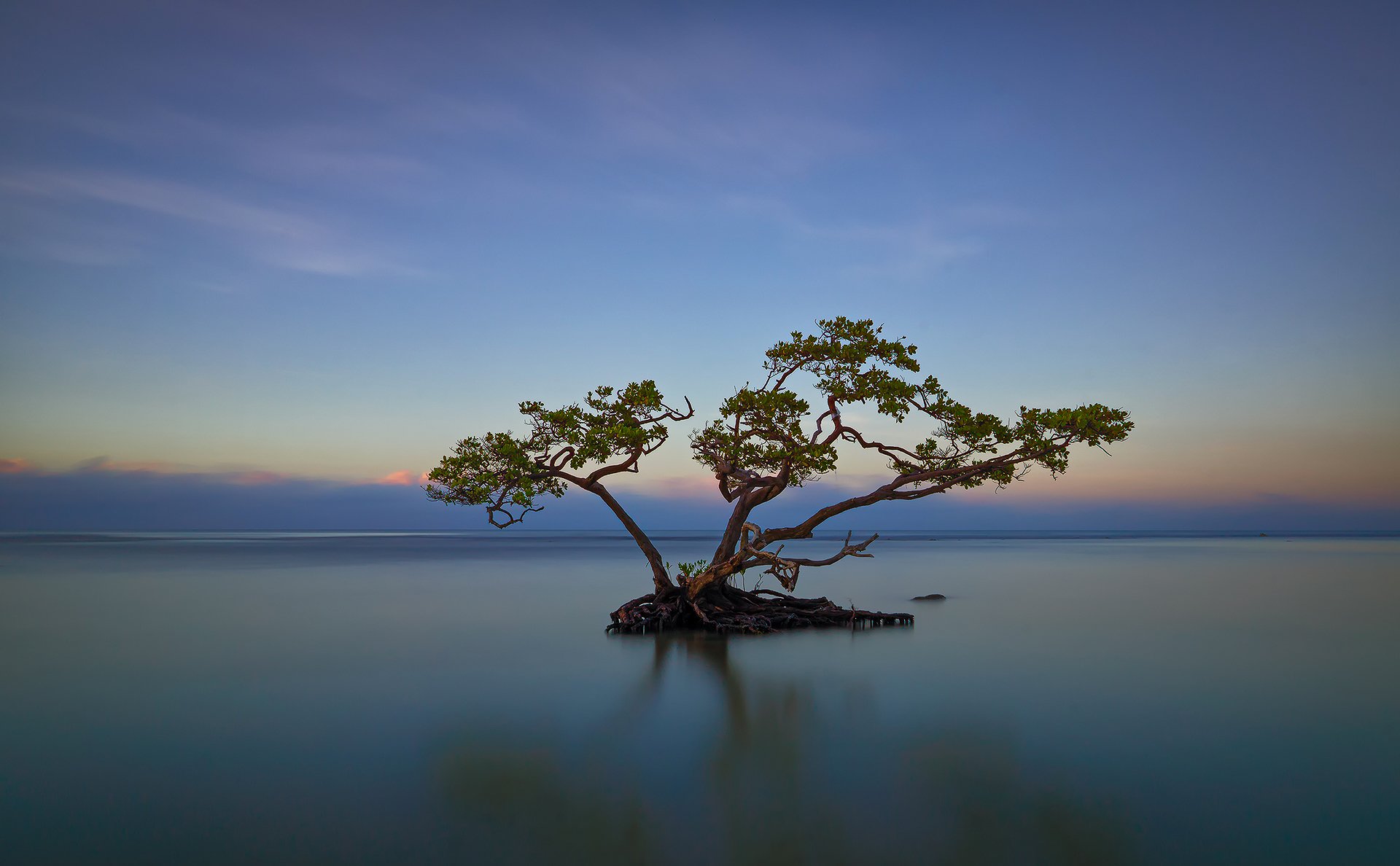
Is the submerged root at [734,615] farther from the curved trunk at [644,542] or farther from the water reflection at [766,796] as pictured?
the water reflection at [766,796]

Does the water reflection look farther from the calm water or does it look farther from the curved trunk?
the curved trunk

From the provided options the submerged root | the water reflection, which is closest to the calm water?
the water reflection

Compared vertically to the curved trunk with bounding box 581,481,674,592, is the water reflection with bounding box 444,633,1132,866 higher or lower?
lower

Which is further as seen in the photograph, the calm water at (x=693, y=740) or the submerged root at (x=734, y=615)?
the submerged root at (x=734, y=615)

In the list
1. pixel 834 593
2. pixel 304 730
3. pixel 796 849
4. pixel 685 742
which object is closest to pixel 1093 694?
pixel 685 742

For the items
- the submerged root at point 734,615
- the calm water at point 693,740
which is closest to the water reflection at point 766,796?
the calm water at point 693,740

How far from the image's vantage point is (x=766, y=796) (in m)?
7.38

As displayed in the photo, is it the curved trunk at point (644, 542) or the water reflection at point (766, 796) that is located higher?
the curved trunk at point (644, 542)

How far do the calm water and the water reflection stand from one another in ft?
0.12

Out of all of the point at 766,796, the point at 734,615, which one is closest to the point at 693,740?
the point at 766,796

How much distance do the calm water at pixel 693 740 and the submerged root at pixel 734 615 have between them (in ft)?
1.97

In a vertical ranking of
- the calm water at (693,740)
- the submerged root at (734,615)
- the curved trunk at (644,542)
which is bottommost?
the calm water at (693,740)

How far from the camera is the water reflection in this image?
6.21m

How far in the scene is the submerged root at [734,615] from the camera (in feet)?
57.8
